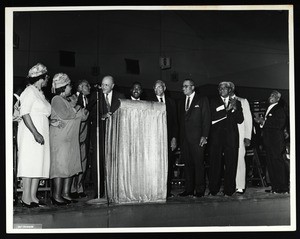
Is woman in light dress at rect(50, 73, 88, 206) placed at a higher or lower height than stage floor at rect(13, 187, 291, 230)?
higher

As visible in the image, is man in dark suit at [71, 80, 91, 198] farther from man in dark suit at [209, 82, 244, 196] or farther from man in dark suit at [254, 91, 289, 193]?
man in dark suit at [254, 91, 289, 193]

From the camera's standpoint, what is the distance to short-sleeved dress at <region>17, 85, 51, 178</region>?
466cm

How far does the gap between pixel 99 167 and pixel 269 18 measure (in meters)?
2.31

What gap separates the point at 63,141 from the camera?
188 inches

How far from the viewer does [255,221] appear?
15.7 ft

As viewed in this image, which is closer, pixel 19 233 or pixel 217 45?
pixel 19 233

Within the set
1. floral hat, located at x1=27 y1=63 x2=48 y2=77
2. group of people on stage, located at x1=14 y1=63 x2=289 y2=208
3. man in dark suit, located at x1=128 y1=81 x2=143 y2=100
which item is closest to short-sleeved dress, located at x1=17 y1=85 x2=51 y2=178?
group of people on stage, located at x1=14 y1=63 x2=289 y2=208

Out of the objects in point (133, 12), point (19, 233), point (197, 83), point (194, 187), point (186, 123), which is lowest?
point (19, 233)

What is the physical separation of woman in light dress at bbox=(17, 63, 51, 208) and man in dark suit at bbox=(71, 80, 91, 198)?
1.06ft

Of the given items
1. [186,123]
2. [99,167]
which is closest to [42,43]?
[99,167]

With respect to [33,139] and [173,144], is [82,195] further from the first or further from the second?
[173,144]

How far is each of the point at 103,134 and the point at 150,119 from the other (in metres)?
0.50

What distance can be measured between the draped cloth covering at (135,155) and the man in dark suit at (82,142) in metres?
0.24

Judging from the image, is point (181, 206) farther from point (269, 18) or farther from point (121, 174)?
point (269, 18)
